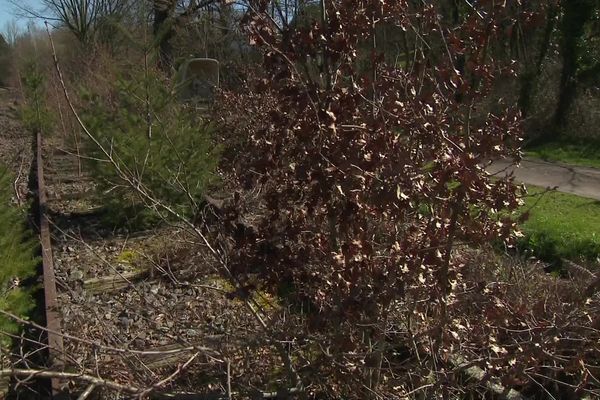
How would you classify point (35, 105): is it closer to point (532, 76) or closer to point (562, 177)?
point (532, 76)

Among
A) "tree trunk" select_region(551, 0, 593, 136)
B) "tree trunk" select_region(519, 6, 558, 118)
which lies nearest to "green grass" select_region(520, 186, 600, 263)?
"tree trunk" select_region(551, 0, 593, 136)

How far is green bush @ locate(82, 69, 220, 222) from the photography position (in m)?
8.87

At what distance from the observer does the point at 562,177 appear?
520 inches

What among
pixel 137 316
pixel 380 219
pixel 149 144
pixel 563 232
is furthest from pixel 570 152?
pixel 380 219

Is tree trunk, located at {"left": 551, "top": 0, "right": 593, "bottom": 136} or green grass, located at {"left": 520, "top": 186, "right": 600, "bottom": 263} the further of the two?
tree trunk, located at {"left": 551, "top": 0, "right": 593, "bottom": 136}

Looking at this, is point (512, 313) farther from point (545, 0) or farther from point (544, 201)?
point (544, 201)

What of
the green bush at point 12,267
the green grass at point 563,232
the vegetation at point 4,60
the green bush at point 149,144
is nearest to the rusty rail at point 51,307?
the green bush at point 12,267

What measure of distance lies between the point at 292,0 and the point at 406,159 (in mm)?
1829

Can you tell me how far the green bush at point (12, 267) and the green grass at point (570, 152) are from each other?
11.2 metres

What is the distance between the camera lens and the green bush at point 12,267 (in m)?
5.25

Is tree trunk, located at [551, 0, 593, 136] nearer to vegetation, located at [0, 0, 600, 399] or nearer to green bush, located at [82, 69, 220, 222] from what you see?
green bush, located at [82, 69, 220, 222]

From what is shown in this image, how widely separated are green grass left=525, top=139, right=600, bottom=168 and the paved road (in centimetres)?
49

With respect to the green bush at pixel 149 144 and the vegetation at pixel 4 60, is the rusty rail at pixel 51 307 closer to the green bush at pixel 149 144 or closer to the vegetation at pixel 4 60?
the green bush at pixel 149 144

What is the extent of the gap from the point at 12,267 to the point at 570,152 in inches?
532
